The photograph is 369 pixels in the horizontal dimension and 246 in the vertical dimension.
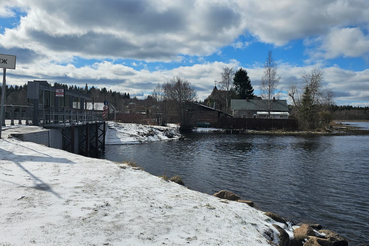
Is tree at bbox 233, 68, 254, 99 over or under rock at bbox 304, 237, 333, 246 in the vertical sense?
over

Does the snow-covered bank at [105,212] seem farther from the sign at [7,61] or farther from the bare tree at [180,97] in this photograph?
the bare tree at [180,97]

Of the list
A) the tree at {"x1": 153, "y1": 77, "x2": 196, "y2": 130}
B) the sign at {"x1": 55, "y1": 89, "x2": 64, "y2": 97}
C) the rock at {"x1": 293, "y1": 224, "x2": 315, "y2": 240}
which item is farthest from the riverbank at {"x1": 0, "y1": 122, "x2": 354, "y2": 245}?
the tree at {"x1": 153, "y1": 77, "x2": 196, "y2": 130}

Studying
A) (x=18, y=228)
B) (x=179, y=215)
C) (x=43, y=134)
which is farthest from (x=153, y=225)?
(x=43, y=134)

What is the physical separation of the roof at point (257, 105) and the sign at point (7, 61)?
64866 millimetres

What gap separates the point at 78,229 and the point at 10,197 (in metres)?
2.06

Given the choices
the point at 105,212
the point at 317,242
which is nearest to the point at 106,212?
the point at 105,212

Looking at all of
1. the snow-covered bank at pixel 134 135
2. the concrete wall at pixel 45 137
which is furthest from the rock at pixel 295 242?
the snow-covered bank at pixel 134 135

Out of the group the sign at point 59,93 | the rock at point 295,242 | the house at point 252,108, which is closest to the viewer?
the rock at point 295,242

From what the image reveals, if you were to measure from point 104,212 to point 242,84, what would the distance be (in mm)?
78876

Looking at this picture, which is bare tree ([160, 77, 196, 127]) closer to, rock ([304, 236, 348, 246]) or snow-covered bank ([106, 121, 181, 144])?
snow-covered bank ([106, 121, 181, 144])

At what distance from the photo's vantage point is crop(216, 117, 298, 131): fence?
56219 mm

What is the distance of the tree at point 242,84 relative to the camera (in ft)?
264

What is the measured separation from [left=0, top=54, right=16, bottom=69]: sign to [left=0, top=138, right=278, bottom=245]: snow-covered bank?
4.07 metres

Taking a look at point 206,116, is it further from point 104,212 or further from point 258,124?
point 104,212
